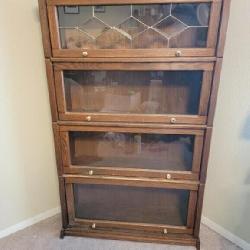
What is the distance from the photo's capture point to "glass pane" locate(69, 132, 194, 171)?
4.75 ft

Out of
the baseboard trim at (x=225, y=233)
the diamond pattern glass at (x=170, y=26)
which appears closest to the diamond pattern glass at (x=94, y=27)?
the diamond pattern glass at (x=170, y=26)

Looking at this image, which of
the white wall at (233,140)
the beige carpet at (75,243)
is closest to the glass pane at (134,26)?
the white wall at (233,140)

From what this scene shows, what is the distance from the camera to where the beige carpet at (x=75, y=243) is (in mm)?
1589

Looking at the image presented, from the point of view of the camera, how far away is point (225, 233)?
1.67 metres

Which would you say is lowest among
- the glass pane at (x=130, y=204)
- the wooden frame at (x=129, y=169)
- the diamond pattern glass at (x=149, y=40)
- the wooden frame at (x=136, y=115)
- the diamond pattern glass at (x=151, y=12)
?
the glass pane at (x=130, y=204)

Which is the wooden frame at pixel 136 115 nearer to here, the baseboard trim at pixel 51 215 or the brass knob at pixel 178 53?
the brass knob at pixel 178 53

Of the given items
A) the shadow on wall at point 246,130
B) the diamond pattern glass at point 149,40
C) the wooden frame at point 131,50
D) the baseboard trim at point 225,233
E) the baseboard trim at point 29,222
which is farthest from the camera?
the baseboard trim at point 29,222

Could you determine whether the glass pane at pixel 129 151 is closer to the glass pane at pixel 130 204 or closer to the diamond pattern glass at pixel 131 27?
the glass pane at pixel 130 204

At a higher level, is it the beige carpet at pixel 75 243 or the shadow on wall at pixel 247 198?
the shadow on wall at pixel 247 198

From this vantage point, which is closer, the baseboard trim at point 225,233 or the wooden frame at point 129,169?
the wooden frame at point 129,169

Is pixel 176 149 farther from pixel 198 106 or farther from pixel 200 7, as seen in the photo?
pixel 200 7

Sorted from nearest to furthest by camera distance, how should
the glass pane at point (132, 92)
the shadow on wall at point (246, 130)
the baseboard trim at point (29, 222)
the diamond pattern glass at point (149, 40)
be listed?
the diamond pattern glass at point (149, 40)
the glass pane at point (132, 92)
the shadow on wall at point (246, 130)
the baseboard trim at point (29, 222)

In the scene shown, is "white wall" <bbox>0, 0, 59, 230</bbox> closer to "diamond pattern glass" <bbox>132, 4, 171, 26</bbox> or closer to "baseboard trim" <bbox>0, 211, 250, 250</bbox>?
"baseboard trim" <bbox>0, 211, 250, 250</bbox>

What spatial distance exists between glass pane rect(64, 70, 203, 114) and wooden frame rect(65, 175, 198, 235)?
0.41m
